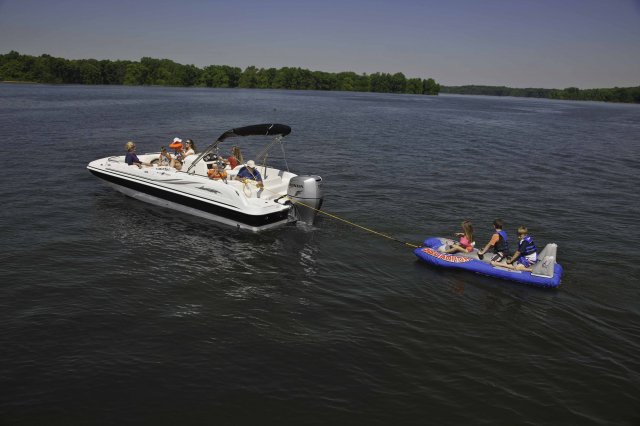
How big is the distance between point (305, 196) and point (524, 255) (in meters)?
6.79

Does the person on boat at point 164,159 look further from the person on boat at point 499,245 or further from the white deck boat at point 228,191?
the person on boat at point 499,245

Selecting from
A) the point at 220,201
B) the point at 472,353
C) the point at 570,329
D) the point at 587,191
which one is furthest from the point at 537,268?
the point at 587,191

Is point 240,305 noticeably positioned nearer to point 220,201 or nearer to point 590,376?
point 220,201

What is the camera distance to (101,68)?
129750mm

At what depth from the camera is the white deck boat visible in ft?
48.1

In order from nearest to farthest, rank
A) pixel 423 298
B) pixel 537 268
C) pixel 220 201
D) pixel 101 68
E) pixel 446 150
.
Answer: pixel 423 298 → pixel 537 268 → pixel 220 201 → pixel 446 150 → pixel 101 68

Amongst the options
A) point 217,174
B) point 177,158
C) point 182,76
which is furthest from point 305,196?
point 182,76

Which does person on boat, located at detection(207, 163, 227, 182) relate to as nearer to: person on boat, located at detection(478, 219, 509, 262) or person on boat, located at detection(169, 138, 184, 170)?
person on boat, located at detection(169, 138, 184, 170)

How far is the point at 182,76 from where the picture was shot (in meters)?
146

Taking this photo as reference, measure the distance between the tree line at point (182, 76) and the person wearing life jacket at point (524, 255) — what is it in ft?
454

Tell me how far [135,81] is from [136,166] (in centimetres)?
13277

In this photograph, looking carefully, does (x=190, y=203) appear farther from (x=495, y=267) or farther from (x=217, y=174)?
(x=495, y=267)

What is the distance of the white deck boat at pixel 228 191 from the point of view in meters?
14.6

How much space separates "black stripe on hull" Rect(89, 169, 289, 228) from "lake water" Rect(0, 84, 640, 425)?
0.51m
